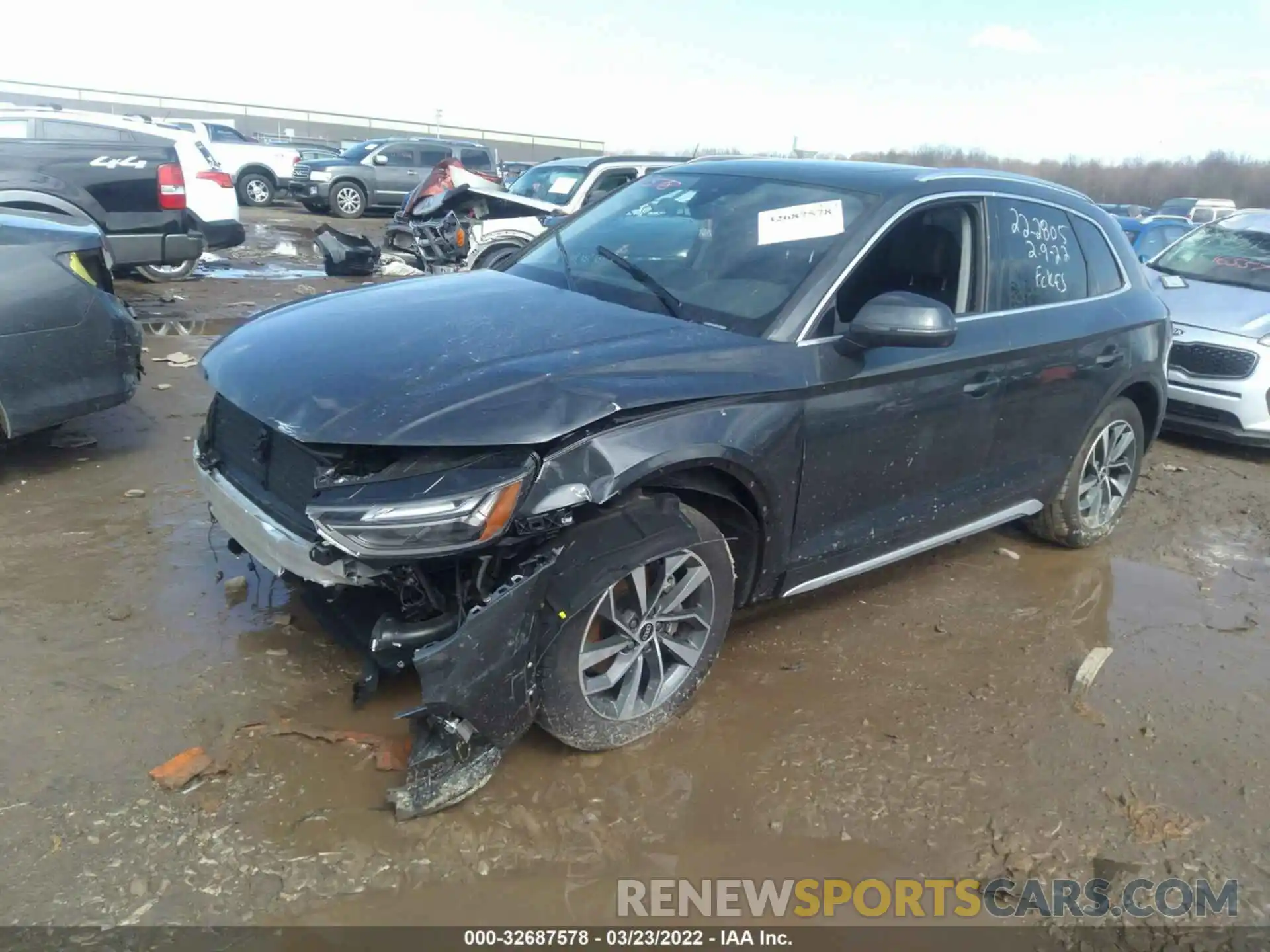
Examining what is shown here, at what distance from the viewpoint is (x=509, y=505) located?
2.68 metres

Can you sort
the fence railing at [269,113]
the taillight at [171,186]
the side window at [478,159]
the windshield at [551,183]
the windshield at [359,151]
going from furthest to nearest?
1. the fence railing at [269,113]
2. the side window at [478,159]
3. the windshield at [359,151]
4. the windshield at [551,183]
5. the taillight at [171,186]

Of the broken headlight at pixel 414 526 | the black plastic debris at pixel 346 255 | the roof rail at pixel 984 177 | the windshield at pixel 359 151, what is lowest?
the black plastic debris at pixel 346 255

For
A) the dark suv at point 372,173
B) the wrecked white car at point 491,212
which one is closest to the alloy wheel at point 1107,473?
the wrecked white car at point 491,212

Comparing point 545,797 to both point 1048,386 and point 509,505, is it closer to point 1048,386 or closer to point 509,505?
point 509,505

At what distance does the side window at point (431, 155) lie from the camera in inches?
873

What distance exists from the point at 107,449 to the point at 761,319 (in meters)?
4.05

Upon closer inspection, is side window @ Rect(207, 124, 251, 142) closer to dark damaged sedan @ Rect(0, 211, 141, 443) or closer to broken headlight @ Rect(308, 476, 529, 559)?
dark damaged sedan @ Rect(0, 211, 141, 443)

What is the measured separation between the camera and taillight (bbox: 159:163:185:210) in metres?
9.04

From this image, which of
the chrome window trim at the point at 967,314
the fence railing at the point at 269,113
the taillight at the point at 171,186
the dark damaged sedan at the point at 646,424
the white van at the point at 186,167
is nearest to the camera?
the dark damaged sedan at the point at 646,424

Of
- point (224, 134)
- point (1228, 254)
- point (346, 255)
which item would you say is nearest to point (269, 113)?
point (224, 134)

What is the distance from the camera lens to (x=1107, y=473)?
5.10m

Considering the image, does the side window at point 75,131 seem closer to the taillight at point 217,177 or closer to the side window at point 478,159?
the taillight at point 217,177

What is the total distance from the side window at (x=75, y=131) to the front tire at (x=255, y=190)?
1300 cm

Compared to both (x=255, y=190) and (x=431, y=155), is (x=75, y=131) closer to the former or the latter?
(x=431, y=155)
